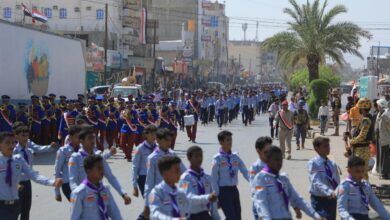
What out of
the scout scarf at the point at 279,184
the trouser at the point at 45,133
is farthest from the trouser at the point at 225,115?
the scout scarf at the point at 279,184

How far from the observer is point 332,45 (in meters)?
41.4

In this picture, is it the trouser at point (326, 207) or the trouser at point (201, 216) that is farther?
the trouser at point (326, 207)

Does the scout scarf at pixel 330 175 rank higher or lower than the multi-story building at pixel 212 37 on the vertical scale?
lower

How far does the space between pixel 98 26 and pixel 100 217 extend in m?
64.6

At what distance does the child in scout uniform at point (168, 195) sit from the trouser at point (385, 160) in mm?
8282

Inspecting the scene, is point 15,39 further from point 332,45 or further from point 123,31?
point 123,31

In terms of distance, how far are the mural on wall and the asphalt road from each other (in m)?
3.15

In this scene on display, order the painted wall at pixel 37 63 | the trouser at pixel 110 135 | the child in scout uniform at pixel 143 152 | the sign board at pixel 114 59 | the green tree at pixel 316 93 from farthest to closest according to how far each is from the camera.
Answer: the sign board at pixel 114 59
the green tree at pixel 316 93
the trouser at pixel 110 135
the painted wall at pixel 37 63
the child in scout uniform at pixel 143 152

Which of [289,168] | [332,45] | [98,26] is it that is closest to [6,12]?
[98,26]

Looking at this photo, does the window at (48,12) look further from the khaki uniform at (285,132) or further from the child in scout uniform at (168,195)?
the child in scout uniform at (168,195)

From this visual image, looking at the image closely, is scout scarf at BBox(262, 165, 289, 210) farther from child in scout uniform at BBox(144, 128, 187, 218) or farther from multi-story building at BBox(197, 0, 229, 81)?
multi-story building at BBox(197, 0, 229, 81)

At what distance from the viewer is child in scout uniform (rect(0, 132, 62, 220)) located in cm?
824

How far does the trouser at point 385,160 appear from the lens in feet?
45.7

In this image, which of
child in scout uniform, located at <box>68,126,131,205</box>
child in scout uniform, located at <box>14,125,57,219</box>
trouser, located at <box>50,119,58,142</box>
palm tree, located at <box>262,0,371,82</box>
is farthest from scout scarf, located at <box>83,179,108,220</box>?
palm tree, located at <box>262,0,371,82</box>
